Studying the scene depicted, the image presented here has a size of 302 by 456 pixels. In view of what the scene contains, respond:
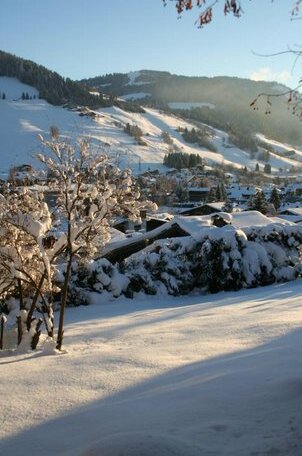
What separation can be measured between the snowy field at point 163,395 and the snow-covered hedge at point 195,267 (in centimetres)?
949

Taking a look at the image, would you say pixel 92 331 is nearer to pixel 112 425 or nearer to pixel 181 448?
pixel 112 425

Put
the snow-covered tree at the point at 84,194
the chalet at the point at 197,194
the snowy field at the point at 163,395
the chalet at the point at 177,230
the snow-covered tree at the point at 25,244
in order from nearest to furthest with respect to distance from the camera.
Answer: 1. the snowy field at the point at 163,395
2. the snow-covered tree at the point at 25,244
3. the snow-covered tree at the point at 84,194
4. the chalet at the point at 177,230
5. the chalet at the point at 197,194

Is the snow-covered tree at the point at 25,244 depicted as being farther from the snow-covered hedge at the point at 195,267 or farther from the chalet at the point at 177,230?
the chalet at the point at 177,230

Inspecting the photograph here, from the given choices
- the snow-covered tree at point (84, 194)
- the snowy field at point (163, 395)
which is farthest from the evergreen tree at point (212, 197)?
the snowy field at point (163, 395)

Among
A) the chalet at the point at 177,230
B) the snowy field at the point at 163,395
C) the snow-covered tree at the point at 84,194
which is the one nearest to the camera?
the snowy field at the point at 163,395

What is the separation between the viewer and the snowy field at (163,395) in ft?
12.8

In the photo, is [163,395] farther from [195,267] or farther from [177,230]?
[177,230]

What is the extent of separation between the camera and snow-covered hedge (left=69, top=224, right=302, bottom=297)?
21.4m

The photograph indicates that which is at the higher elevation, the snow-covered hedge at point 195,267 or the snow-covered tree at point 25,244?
the snow-covered tree at point 25,244

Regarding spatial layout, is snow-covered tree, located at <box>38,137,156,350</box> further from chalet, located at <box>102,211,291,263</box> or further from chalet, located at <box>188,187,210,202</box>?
chalet, located at <box>188,187,210,202</box>

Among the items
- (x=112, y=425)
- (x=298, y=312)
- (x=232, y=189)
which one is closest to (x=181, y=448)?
(x=112, y=425)

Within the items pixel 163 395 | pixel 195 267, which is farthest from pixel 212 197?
pixel 163 395

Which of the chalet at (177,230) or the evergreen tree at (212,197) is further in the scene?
the evergreen tree at (212,197)

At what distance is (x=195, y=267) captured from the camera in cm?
2234
